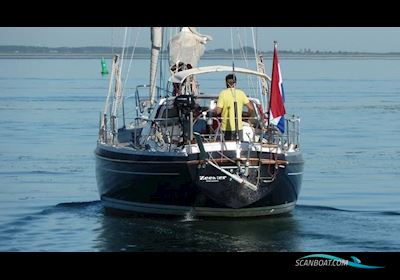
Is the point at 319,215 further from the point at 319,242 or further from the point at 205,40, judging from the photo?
the point at 205,40

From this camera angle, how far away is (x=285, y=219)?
2619 cm

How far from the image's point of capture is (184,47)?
30.7 m

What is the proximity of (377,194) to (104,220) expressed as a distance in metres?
7.60

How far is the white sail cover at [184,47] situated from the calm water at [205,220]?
3874 mm

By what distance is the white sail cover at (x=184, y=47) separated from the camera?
1202 inches

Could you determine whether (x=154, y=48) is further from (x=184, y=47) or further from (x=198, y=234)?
(x=198, y=234)

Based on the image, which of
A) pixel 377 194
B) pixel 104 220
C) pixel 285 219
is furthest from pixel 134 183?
pixel 377 194

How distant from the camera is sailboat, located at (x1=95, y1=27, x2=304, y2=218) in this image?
80.3ft

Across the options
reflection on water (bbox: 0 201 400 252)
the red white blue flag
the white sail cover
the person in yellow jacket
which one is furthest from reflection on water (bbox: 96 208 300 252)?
the white sail cover

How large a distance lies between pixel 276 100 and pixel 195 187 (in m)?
2.30

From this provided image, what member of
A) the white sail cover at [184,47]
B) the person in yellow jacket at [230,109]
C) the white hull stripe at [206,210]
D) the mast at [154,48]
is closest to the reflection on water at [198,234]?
the white hull stripe at [206,210]

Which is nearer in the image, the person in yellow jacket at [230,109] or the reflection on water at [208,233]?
the reflection on water at [208,233]

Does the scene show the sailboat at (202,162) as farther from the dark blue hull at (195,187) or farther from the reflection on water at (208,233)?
the reflection on water at (208,233)
